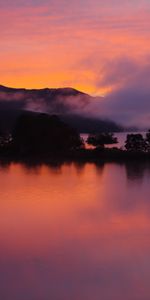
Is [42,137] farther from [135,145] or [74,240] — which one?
[74,240]

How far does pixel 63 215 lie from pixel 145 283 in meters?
3.76

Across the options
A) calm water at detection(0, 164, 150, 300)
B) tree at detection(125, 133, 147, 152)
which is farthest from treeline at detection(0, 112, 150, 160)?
calm water at detection(0, 164, 150, 300)

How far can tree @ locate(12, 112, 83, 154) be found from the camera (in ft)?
65.0

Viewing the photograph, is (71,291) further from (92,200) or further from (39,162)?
(39,162)

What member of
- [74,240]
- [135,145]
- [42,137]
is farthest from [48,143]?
[74,240]

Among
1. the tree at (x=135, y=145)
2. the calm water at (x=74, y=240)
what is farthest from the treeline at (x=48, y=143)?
the calm water at (x=74, y=240)

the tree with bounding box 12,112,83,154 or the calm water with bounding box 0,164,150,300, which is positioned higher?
the tree with bounding box 12,112,83,154

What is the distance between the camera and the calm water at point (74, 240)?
482 centimetres

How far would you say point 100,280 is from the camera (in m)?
5.02

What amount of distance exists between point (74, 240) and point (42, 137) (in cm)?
1329

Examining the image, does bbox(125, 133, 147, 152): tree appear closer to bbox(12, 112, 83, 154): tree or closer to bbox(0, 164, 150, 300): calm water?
bbox(12, 112, 83, 154): tree

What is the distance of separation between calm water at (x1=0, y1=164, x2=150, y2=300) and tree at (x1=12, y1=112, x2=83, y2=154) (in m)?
7.04

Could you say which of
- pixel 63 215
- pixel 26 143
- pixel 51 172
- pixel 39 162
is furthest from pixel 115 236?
pixel 26 143

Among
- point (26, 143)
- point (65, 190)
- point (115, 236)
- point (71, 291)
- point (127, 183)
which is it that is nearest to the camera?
point (71, 291)
